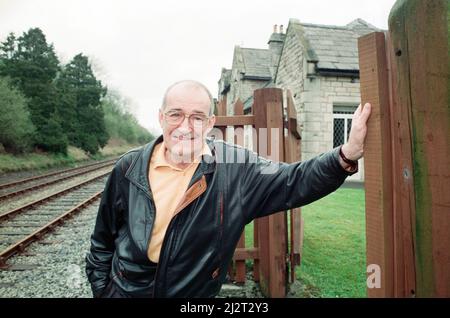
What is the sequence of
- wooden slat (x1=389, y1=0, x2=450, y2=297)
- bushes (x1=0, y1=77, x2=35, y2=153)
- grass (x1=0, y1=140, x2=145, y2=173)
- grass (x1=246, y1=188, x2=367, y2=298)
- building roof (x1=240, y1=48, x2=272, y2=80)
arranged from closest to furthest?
1. wooden slat (x1=389, y1=0, x2=450, y2=297)
2. grass (x1=246, y1=188, x2=367, y2=298)
3. grass (x1=0, y1=140, x2=145, y2=173)
4. bushes (x1=0, y1=77, x2=35, y2=153)
5. building roof (x1=240, y1=48, x2=272, y2=80)

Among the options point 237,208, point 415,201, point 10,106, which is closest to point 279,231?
point 237,208

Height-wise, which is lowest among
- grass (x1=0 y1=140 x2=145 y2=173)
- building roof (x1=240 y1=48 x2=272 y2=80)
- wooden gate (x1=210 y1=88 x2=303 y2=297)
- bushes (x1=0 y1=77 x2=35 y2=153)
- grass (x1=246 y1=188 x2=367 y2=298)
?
grass (x1=246 y1=188 x2=367 y2=298)

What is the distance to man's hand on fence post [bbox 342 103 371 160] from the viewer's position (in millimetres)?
1190

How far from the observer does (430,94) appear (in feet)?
3.24

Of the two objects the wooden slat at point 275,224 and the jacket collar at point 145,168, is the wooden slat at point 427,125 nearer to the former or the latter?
the jacket collar at point 145,168

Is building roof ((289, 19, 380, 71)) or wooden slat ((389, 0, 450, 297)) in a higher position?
building roof ((289, 19, 380, 71))

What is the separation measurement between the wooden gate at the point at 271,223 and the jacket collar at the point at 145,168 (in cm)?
133

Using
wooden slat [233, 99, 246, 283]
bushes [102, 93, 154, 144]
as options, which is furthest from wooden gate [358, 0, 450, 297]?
bushes [102, 93, 154, 144]

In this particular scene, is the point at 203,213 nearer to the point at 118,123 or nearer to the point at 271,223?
the point at 271,223

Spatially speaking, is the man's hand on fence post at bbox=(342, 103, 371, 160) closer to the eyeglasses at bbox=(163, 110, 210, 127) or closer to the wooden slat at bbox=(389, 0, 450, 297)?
the wooden slat at bbox=(389, 0, 450, 297)

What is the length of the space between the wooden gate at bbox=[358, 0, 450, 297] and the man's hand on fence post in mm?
33

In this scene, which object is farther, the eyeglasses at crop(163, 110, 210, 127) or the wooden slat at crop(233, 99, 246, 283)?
the wooden slat at crop(233, 99, 246, 283)

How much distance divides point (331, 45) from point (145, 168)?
13610mm
